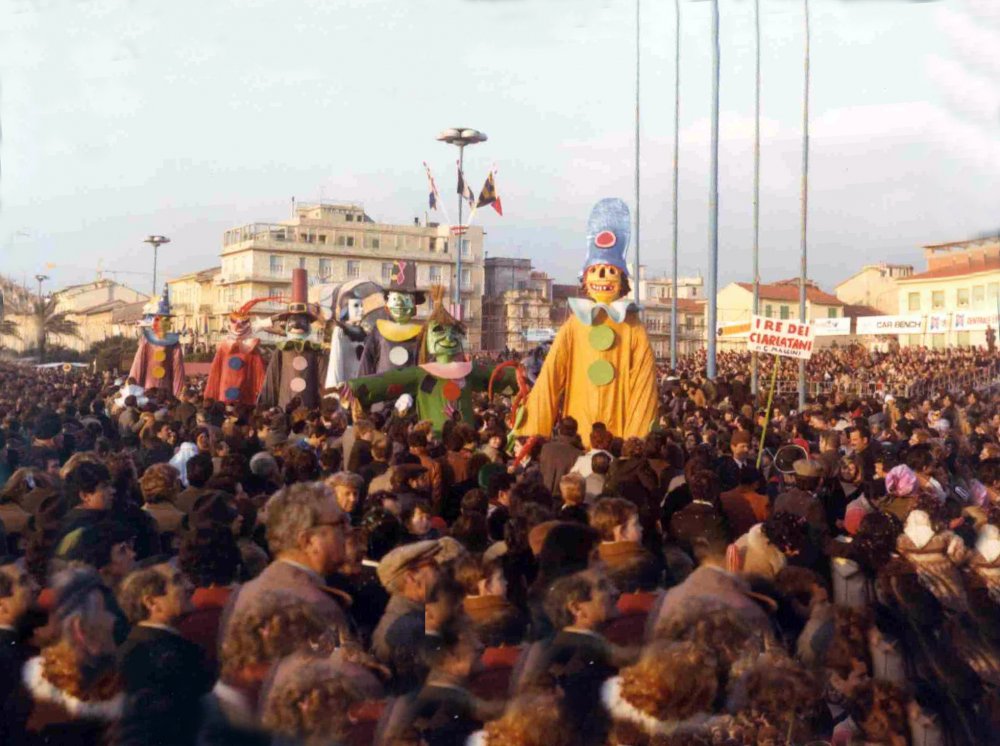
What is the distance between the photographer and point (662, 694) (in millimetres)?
3898

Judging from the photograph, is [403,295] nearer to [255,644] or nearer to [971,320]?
[971,320]

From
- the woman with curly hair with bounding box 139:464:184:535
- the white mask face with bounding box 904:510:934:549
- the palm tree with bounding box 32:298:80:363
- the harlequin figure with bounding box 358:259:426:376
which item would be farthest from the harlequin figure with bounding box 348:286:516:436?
the white mask face with bounding box 904:510:934:549

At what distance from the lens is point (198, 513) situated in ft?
16.3

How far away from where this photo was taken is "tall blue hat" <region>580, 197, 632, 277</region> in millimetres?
12016

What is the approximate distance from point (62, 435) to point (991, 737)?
7.62m

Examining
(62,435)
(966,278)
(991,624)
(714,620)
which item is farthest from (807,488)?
(966,278)

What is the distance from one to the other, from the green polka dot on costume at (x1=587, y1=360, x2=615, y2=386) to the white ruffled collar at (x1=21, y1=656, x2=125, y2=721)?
792cm

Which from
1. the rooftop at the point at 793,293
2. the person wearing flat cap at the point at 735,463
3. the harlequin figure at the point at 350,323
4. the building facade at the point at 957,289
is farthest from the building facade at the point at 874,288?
the person wearing flat cap at the point at 735,463

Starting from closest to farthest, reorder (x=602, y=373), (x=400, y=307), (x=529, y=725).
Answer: (x=529, y=725) < (x=602, y=373) < (x=400, y=307)

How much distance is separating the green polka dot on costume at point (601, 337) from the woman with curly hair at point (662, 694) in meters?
7.64

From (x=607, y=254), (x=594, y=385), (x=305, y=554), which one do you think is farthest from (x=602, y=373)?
(x=305, y=554)

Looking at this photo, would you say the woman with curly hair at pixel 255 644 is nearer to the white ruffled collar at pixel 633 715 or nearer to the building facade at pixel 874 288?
the white ruffled collar at pixel 633 715

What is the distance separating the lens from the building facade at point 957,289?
67.1 feet

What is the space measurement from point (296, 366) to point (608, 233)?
8851 millimetres
